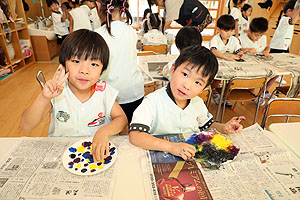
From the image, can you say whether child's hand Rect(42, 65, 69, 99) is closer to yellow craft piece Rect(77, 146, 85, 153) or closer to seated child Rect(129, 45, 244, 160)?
yellow craft piece Rect(77, 146, 85, 153)

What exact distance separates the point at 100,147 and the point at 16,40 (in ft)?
13.0

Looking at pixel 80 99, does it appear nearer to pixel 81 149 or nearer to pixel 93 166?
pixel 81 149

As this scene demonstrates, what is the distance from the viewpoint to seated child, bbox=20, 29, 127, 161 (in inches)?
32.0

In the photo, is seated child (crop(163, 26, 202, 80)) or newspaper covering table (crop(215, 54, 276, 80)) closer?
seated child (crop(163, 26, 202, 80))

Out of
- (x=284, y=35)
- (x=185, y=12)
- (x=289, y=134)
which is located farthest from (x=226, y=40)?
(x=289, y=134)

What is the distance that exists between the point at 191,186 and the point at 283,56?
8.28 feet

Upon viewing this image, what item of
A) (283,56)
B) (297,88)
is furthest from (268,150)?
(283,56)

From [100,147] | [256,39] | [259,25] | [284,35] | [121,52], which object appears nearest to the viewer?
[100,147]

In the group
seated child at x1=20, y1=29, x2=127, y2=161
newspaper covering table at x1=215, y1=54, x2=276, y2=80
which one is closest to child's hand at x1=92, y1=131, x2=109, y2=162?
seated child at x1=20, y1=29, x2=127, y2=161

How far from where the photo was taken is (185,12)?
2.35 meters

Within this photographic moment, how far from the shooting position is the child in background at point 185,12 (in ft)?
7.52

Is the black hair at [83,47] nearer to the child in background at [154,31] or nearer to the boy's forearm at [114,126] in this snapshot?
the boy's forearm at [114,126]

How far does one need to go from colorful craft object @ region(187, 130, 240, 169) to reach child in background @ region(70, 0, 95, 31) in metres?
3.52

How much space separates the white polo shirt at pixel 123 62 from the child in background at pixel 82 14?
9.00 feet
